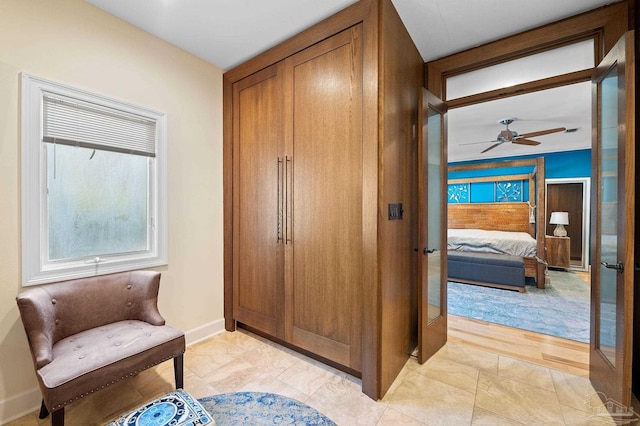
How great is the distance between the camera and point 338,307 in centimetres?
214

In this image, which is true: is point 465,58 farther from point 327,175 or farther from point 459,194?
point 459,194

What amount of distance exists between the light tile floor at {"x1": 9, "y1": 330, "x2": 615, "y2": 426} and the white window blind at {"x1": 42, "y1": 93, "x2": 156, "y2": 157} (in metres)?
1.85

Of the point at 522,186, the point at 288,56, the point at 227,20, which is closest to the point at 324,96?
the point at 288,56

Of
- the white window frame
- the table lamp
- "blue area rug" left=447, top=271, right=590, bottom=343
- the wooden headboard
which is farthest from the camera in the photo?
the wooden headboard

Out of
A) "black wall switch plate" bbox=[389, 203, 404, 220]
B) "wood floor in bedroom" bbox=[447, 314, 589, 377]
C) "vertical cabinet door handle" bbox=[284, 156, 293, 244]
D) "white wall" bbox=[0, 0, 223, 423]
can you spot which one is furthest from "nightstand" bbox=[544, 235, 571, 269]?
"white wall" bbox=[0, 0, 223, 423]

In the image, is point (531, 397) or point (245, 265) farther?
point (245, 265)

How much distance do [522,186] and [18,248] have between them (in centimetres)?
871

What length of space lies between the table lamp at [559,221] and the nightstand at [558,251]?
7.7 inches

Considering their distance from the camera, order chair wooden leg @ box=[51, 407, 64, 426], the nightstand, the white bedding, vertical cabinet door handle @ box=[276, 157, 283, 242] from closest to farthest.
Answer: chair wooden leg @ box=[51, 407, 64, 426]
vertical cabinet door handle @ box=[276, 157, 283, 242]
the white bedding
the nightstand

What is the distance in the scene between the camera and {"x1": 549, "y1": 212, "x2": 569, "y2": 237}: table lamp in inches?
238

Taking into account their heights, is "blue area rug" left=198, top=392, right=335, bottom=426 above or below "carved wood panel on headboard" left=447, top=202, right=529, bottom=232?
below

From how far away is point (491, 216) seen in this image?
6.78m

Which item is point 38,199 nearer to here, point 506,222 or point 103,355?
point 103,355

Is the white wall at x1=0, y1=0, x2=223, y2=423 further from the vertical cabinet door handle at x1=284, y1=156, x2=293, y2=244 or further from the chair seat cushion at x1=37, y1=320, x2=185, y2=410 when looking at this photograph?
the vertical cabinet door handle at x1=284, y1=156, x2=293, y2=244
